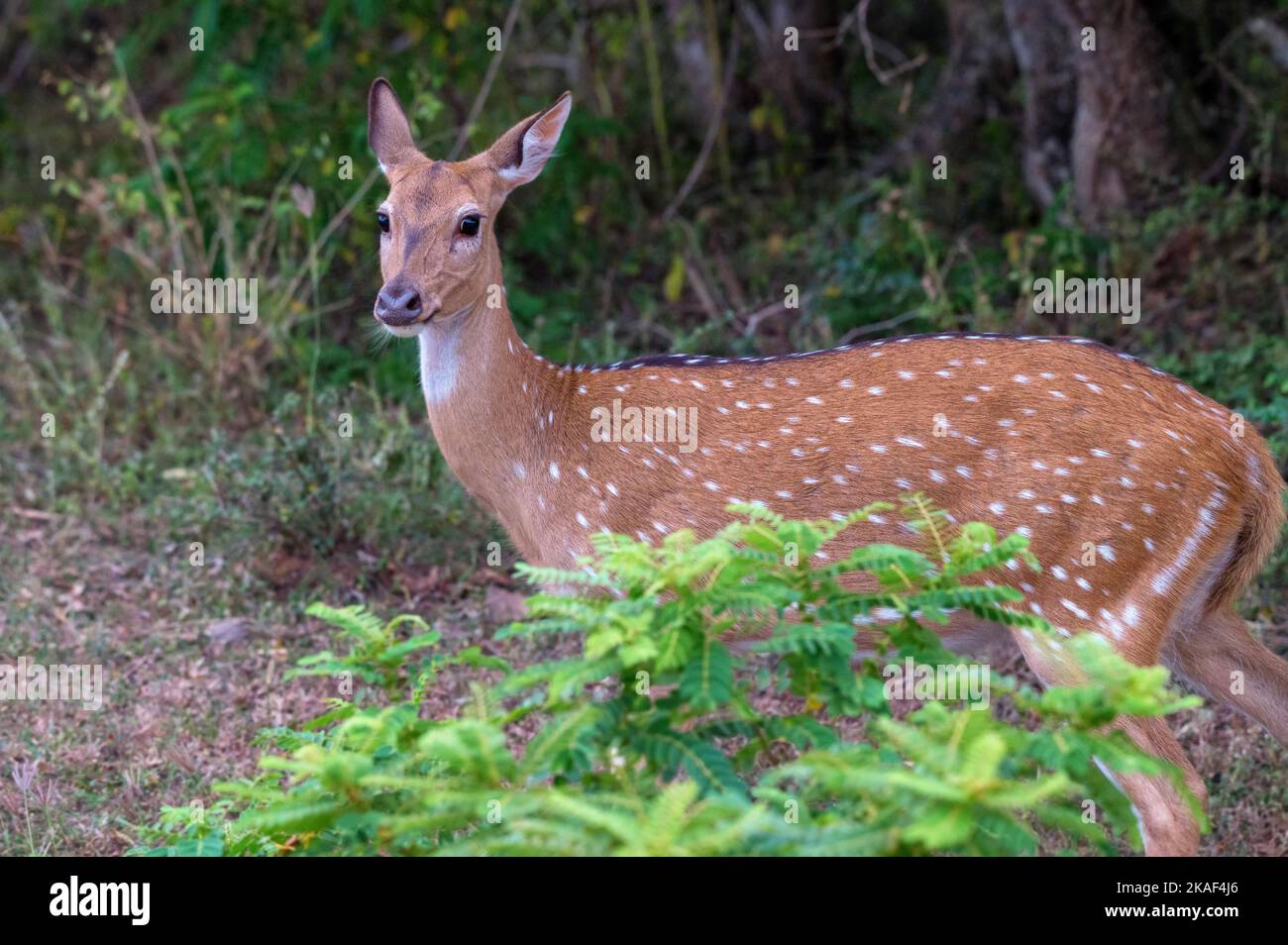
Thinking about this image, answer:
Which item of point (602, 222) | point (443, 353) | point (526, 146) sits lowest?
point (443, 353)

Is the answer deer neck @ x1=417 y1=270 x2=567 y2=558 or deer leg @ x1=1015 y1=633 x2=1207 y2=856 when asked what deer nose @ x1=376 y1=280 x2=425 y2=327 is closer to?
deer neck @ x1=417 y1=270 x2=567 y2=558

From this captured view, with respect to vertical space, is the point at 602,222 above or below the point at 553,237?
above

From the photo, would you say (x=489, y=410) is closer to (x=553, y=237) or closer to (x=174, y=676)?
(x=174, y=676)

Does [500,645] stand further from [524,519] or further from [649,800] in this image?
[649,800]

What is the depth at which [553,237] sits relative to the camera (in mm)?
9539

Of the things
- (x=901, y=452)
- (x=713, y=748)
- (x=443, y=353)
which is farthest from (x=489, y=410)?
(x=713, y=748)

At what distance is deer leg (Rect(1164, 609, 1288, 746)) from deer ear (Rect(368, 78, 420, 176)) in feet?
10.8

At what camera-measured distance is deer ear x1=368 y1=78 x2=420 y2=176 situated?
616 centimetres

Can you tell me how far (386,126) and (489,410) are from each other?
1.26 meters

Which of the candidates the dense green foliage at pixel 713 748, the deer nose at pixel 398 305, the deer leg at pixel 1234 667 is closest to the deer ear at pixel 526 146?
the deer nose at pixel 398 305

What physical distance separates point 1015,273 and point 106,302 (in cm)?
523

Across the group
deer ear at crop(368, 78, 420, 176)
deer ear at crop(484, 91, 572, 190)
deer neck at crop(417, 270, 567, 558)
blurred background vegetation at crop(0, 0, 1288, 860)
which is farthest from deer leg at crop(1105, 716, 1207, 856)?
deer ear at crop(368, 78, 420, 176)

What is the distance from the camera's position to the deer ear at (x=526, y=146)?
5.89 m

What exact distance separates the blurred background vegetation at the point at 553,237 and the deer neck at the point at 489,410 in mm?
1736
